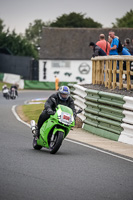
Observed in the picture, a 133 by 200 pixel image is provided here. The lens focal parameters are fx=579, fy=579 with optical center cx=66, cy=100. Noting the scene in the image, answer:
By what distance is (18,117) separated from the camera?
2255 centimetres

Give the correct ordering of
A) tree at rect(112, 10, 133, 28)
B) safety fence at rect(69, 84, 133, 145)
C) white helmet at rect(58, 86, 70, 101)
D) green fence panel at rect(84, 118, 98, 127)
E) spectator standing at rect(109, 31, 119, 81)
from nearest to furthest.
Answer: white helmet at rect(58, 86, 70, 101) → safety fence at rect(69, 84, 133, 145) → green fence panel at rect(84, 118, 98, 127) → spectator standing at rect(109, 31, 119, 81) → tree at rect(112, 10, 133, 28)

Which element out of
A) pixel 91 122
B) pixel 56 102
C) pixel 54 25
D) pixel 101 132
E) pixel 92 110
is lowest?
pixel 101 132

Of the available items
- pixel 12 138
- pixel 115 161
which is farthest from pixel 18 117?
pixel 115 161

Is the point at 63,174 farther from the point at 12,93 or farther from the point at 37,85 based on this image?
the point at 37,85

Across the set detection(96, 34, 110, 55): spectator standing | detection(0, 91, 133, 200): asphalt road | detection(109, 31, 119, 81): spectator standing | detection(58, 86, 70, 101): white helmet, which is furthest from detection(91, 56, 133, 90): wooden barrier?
detection(58, 86, 70, 101): white helmet

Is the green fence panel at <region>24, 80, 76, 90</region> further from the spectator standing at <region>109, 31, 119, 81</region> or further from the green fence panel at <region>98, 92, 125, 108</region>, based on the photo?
the green fence panel at <region>98, 92, 125, 108</region>

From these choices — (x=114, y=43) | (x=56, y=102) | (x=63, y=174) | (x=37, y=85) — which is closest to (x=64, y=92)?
(x=56, y=102)

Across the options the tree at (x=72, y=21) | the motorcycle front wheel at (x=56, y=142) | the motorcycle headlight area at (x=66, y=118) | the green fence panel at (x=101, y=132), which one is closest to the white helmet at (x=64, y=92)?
the motorcycle headlight area at (x=66, y=118)

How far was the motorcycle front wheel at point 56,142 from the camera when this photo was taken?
11.8 m

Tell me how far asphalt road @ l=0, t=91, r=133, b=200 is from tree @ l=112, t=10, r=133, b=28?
94791mm

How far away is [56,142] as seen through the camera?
467 inches

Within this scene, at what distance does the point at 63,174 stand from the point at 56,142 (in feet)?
7.87

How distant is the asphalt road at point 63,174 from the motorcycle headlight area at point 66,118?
70 cm

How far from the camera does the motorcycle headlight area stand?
11.9m
